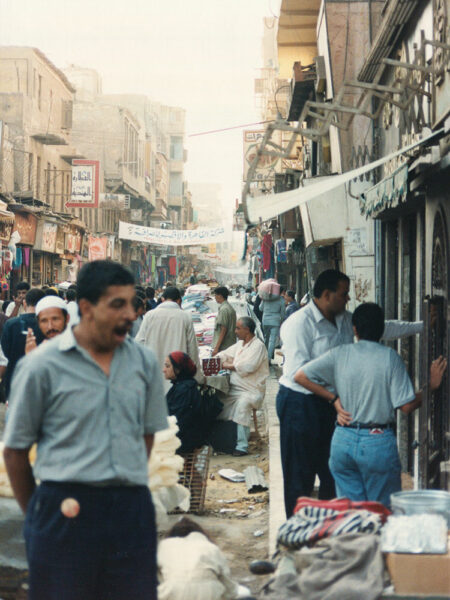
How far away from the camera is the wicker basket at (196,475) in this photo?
7.89 meters

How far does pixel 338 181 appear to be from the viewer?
5.70 m

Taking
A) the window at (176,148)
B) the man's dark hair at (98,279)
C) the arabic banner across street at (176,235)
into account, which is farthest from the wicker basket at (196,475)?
the window at (176,148)

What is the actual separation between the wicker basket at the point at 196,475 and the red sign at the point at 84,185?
31.8 meters

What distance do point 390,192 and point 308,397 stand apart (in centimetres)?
175

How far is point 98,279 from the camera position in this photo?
10.3ft

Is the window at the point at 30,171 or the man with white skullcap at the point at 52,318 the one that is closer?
the man with white skullcap at the point at 52,318

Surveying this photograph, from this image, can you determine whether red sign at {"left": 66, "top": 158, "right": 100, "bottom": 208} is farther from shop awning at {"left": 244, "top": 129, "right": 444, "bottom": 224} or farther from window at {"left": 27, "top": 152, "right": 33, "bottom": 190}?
shop awning at {"left": 244, "top": 129, "right": 444, "bottom": 224}

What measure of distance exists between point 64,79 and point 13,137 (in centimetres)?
910

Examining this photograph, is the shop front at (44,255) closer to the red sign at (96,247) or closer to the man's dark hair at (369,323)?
the red sign at (96,247)

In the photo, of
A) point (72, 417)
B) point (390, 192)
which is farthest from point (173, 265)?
point (72, 417)

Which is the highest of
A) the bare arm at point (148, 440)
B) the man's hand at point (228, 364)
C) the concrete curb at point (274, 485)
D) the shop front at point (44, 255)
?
the shop front at point (44, 255)

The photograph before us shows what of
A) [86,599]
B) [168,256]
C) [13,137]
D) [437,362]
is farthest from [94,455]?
[168,256]

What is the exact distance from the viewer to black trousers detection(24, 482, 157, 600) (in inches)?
119

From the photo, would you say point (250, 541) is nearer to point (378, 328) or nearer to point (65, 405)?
point (378, 328)
